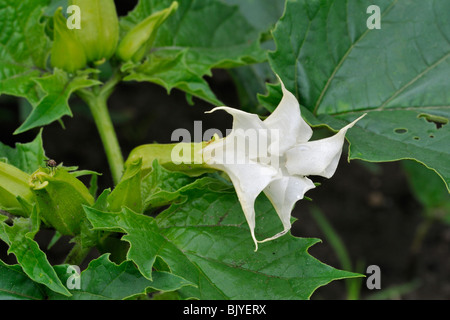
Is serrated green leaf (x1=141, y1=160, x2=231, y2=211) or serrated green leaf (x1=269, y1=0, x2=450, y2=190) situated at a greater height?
serrated green leaf (x1=269, y1=0, x2=450, y2=190)

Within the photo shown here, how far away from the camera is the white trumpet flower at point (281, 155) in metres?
1.04

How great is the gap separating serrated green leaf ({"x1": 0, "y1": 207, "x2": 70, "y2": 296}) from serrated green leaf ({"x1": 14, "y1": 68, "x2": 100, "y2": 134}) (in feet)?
0.63

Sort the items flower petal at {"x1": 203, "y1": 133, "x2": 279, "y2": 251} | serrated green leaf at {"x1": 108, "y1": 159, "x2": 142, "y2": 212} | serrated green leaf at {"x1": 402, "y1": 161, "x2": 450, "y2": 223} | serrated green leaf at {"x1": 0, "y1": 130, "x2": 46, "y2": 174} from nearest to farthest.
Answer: flower petal at {"x1": 203, "y1": 133, "x2": 279, "y2": 251} < serrated green leaf at {"x1": 108, "y1": 159, "x2": 142, "y2": 212} < serrated green leaf at {"x1": 0, "y1": 130, "x2": 46, "y2": 174} < serrated green leaf at {"x1": 402, "y1": 161, "x2": 450, "y2": 223}

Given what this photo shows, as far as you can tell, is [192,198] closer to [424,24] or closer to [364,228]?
[424,24]

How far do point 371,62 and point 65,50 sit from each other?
0.68m

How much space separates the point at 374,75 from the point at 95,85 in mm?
636

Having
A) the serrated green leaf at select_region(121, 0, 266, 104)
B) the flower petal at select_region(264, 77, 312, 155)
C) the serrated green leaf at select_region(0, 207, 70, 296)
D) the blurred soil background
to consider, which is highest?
the serrated green leaf at select_region(121, 0, 266, 104)

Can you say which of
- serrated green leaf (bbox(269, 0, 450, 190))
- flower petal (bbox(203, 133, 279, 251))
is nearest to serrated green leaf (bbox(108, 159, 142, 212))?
flower petal (bbox(203, 133, 279, 251))

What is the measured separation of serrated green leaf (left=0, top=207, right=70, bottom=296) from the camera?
104cm

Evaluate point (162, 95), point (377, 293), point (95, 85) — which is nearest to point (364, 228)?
point (377, 293)

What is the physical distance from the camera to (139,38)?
1.36m

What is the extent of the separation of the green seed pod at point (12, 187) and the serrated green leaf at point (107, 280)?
0.16 metres

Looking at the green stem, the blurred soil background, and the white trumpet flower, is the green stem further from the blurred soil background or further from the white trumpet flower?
the blurred soil background

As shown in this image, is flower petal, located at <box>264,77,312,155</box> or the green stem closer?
flower petal, located at <box>264,77,312,155</box>
